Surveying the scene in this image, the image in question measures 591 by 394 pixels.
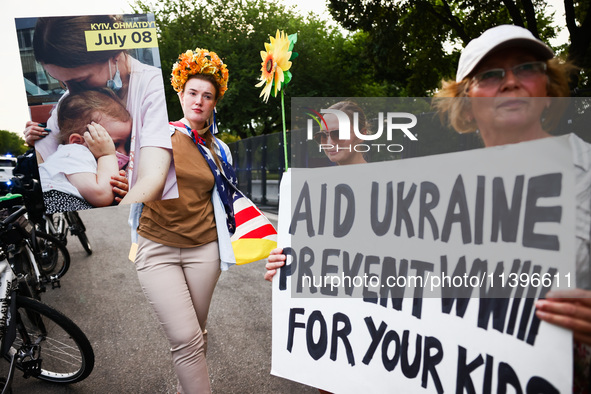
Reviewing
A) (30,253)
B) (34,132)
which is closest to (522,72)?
(34,132)

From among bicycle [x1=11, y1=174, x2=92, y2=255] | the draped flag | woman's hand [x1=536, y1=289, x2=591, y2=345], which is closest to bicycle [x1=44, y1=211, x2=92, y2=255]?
bicycle [x1=11, y1=174, x2=92, y2=255]

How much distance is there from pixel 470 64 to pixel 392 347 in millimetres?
1088

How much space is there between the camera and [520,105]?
131 cm

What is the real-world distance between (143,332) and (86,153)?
97.2 inches

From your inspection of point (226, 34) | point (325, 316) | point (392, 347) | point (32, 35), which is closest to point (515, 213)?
point (392, 347)

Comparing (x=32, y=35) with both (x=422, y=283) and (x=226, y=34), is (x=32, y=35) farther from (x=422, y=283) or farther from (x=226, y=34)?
(x=226, y=34)

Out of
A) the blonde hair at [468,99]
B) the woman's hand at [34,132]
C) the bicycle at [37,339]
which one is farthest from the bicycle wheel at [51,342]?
the blonde hair at [468,99]

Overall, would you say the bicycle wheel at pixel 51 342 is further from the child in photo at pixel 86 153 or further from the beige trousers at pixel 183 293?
the child in photo at pixel 86 153

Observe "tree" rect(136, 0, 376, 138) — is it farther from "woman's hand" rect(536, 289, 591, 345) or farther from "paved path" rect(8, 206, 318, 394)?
"woman's hand" rect(536, 289, 591, 345)

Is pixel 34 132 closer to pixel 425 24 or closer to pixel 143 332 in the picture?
pixel 143 332

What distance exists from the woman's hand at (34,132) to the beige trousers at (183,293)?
76cm

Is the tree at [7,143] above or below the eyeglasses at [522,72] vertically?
above

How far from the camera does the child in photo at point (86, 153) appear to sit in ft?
5.83

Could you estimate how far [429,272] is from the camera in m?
1.43
